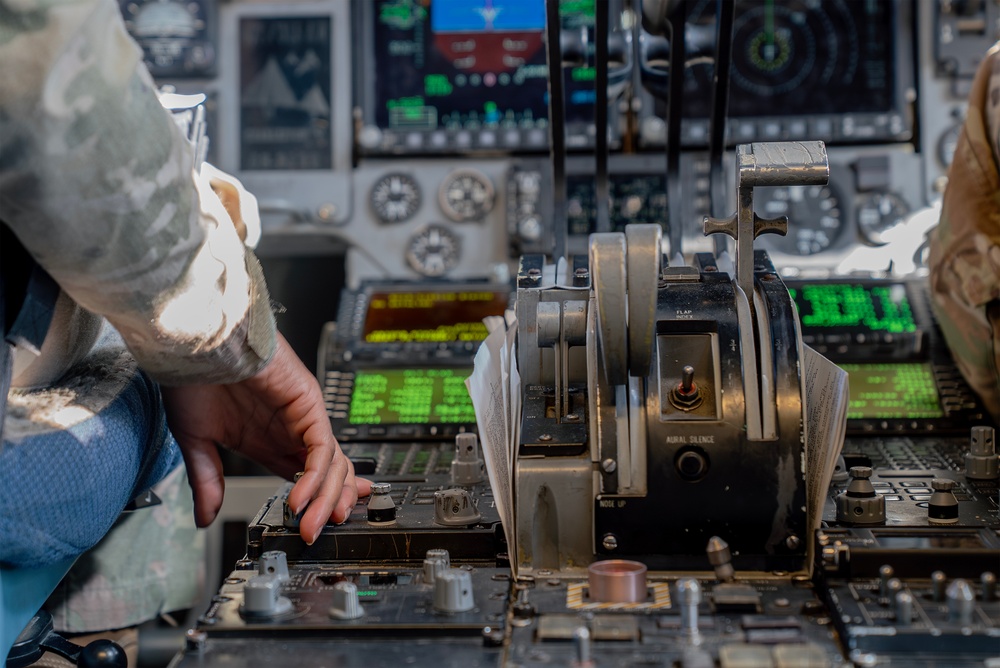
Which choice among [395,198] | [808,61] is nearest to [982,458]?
[808,61]

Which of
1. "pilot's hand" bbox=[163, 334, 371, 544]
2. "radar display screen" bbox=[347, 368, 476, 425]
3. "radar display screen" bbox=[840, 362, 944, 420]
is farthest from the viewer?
"radar display screen" bbox=[347, 368, 476, 425]

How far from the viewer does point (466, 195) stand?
11.6ft

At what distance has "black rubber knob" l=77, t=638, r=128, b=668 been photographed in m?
1.61

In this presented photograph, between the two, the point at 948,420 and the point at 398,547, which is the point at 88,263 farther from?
the point at 948,420

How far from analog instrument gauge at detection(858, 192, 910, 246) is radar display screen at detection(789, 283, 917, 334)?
85 centimetres

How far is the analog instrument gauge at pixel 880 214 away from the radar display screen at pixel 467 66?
2.81ft

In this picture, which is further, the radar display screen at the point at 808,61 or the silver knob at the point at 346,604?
the radar display screen at the point at 808,61

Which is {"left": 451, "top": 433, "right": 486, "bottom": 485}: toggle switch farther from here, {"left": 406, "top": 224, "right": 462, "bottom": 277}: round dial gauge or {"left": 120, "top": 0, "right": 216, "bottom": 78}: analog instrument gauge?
{"left": 120, "top": 0, "right": 216, "bottom": 78}: analog instrument gauge

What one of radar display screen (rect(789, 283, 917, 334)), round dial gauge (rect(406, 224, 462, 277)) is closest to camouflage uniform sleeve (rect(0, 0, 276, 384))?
radar display screen (rect(789, 283, 917, 334))

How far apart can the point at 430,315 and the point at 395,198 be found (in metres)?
0.91

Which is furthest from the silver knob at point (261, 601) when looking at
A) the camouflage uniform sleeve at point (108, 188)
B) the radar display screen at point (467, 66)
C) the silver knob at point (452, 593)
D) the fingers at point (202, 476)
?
the radar display screen at point (467, 66)

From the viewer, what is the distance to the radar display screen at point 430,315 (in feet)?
8.75

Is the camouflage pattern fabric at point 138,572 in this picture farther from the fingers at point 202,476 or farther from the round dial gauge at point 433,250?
the round dial gauge at point 433,250

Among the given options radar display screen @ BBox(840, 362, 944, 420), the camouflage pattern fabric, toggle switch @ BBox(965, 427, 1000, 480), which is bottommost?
the camouflage pattern fabric
